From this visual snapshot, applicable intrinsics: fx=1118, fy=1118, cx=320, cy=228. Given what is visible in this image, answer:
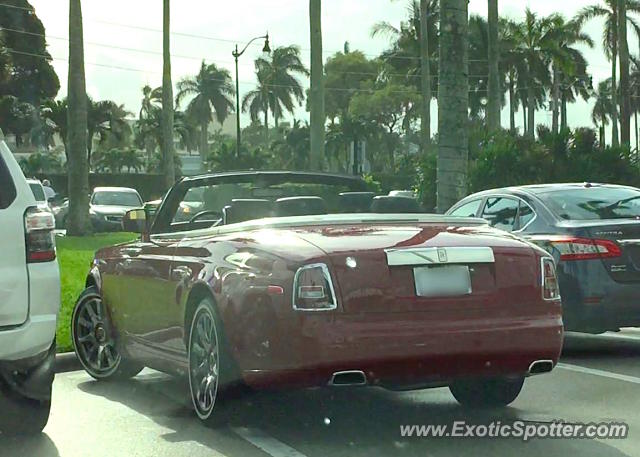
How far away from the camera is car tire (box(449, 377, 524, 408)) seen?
7093 mm

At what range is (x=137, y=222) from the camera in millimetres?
8242

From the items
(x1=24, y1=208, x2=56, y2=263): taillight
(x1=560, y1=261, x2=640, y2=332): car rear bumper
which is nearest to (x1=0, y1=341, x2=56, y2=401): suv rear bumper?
(x1=24, y1=208, x2=56, y2=263): taillight

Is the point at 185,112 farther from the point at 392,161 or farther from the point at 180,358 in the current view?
the point at 180,358

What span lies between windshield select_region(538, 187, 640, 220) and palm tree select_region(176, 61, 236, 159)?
327 feet

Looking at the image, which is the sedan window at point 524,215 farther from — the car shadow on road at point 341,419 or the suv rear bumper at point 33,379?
the suv rear bumper at point 33,379

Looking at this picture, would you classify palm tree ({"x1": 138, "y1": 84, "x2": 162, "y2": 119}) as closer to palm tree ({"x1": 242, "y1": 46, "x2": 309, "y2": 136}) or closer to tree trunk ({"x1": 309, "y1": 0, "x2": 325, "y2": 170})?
palm tree ({"x1": 242, "y1": 46, "x2": 309, "y2": 136})

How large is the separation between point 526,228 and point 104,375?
12.7ft

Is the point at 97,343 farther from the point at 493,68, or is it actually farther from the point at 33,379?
the point at 493,68

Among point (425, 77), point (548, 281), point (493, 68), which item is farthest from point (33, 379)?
point (425, 77)

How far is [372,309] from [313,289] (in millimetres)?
328

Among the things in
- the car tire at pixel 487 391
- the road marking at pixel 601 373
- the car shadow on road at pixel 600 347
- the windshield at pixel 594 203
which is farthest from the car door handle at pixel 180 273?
the car shadow on road at pixel 600 347

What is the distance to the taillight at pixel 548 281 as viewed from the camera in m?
6.32

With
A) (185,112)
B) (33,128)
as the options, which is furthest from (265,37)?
(185,112)

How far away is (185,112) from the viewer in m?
112
